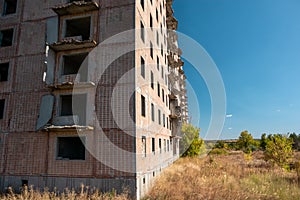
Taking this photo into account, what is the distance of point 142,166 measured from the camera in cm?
1141

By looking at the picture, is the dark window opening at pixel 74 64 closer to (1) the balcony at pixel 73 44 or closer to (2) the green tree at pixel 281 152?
(1) the balcony at pixel 73 44

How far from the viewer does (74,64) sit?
15266mm

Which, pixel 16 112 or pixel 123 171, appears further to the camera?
pixel 16 112

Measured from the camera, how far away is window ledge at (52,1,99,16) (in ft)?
40.0

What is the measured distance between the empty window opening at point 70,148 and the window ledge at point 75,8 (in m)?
8.41

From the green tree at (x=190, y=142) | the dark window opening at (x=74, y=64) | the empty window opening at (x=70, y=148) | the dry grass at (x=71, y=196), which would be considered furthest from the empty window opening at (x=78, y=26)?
the green tree at (x=190, y=142)

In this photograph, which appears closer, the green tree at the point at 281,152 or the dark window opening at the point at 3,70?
the dark window opening at the point at 3,70

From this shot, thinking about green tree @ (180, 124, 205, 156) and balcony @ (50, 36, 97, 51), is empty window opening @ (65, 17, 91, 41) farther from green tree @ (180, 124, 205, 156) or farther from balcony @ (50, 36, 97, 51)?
green tree @ (180, 124, 205, 156)

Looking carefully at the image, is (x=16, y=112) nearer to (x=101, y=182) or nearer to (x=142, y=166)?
(x=101, y=182)

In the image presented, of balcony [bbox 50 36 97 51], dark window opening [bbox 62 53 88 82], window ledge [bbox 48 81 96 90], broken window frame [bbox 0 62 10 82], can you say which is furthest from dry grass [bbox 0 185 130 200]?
broken window frame [bbox 0 62 10 82]

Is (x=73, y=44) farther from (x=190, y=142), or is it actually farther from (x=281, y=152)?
(x=190, y=142)

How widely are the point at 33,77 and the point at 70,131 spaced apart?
15.9 ft

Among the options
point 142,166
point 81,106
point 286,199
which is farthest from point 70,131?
point 286,199

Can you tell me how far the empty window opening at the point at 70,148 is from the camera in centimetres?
1293
